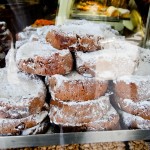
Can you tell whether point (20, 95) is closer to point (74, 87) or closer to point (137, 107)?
point (74, 87)

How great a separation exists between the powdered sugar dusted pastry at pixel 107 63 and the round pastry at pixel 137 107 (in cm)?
11

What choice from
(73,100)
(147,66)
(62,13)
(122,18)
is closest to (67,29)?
(62,13)

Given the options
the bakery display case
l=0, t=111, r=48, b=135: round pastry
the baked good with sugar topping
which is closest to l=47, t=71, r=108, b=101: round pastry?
the bakery display case

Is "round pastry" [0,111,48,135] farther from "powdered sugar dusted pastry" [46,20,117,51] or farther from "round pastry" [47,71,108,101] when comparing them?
"powdered sugar dusted pastry" [46,20,117,51]

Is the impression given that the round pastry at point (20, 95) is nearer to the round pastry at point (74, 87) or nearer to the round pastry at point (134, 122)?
the round pastry at point (74, 87)

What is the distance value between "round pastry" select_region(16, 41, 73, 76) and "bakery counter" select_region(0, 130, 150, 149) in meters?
0.23

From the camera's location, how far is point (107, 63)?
1.05 meters

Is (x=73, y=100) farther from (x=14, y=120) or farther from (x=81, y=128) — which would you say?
(x=14, y=120)

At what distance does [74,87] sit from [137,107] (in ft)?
0.88

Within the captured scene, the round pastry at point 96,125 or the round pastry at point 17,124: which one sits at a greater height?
the round pastry at point 17,124

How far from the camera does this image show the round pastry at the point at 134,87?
107 cm

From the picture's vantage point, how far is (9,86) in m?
1.04

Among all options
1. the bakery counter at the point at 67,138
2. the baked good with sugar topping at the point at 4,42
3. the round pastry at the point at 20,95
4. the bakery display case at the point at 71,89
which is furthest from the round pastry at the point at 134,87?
the baked good with sugar topping at the point at 4,42

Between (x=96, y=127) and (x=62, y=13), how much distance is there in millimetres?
490
